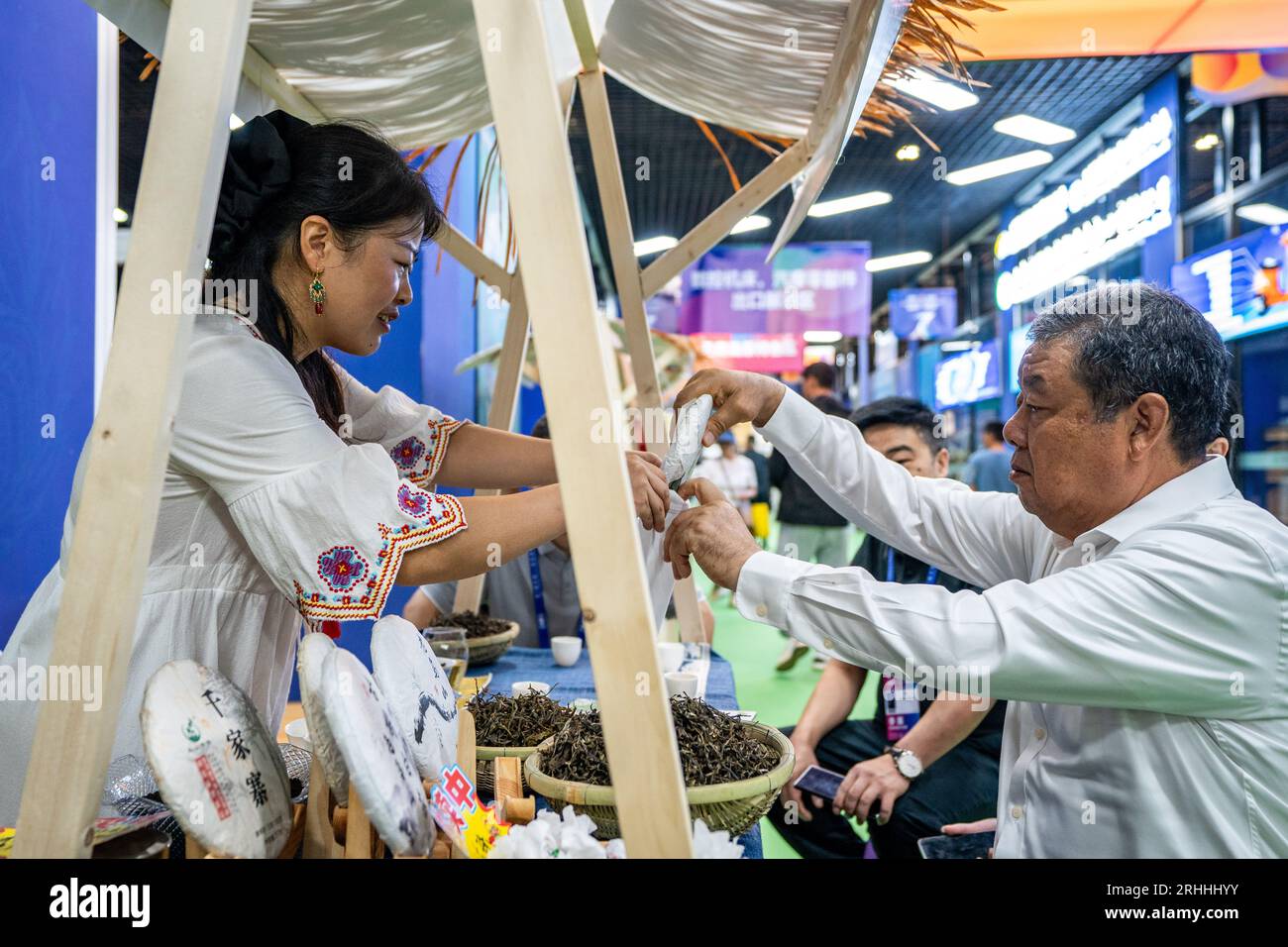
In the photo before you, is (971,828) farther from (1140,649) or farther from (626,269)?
(626,269)

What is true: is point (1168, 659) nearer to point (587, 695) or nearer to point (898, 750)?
point (898, 750)

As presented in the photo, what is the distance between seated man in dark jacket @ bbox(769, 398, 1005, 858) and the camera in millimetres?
2057

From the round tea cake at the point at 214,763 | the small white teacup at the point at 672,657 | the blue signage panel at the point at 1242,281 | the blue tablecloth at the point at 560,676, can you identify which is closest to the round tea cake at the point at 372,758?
the round tea cake at the point at 214,763

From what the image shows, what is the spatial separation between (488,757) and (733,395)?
0.81 meters

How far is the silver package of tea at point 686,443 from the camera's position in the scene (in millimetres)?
1340

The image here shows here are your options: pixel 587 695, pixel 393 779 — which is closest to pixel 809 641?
pixel 393 779

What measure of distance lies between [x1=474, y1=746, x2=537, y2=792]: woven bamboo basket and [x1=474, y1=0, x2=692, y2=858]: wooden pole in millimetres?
572

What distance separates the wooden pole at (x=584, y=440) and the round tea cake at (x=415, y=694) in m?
0.27

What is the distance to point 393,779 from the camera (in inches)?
31.8

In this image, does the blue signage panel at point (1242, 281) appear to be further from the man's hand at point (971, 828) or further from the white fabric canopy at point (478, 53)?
the man's hand at point (971, 828)

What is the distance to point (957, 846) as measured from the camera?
5.41 feet

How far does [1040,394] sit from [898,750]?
1.08m

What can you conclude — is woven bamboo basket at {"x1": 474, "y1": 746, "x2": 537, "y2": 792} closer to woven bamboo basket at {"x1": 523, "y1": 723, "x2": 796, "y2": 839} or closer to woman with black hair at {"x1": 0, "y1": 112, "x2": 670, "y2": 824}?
woven bamboo basket at {"x1": 523, "y1": 723, "x2": 796, "y2": 839}

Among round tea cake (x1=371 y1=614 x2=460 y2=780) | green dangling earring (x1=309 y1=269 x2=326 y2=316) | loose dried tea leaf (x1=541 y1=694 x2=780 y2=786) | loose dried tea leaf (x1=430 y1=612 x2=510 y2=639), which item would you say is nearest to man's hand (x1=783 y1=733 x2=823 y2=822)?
loose dried tea leaf (x1=541 y1=694 x2=780 y2=786)
